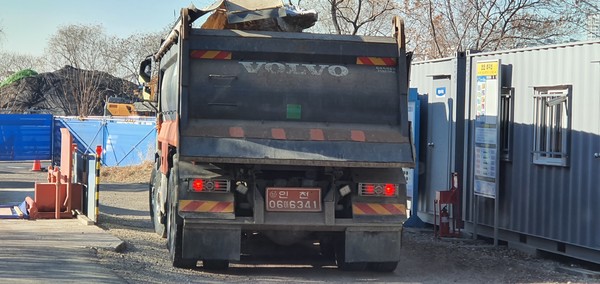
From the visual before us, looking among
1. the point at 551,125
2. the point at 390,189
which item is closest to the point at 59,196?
the point at 390,189

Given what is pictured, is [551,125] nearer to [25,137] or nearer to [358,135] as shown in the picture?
[358,135]

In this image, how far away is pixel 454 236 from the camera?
14.1 meters

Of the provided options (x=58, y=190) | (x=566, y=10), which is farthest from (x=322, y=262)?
(x=566, y=10)

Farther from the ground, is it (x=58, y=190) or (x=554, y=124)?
(x=554, y=124)

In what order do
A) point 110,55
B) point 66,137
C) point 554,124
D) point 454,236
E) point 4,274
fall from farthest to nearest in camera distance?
point 110,55 < point 66,137 < point 454,236 < point 554,124 < point 4,274

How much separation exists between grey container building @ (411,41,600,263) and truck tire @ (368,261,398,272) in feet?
8.72

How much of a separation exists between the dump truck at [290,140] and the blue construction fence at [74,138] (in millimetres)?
22433

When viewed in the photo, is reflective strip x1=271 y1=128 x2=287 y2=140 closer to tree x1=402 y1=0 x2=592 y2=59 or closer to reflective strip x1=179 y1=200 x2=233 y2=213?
reflective strip x1=179 y1=200 x2=233 y2=213

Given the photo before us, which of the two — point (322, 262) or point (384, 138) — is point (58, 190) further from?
point (384, 138)

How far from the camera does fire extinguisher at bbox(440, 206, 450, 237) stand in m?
14.0

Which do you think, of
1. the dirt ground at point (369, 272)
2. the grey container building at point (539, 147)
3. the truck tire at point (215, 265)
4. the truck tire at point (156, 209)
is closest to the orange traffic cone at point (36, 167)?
the truck tire at point (156, 209)

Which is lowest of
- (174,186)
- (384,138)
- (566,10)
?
(174,186)

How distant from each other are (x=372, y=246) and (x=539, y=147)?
11.8 feet

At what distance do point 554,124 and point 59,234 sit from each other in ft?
24.1
